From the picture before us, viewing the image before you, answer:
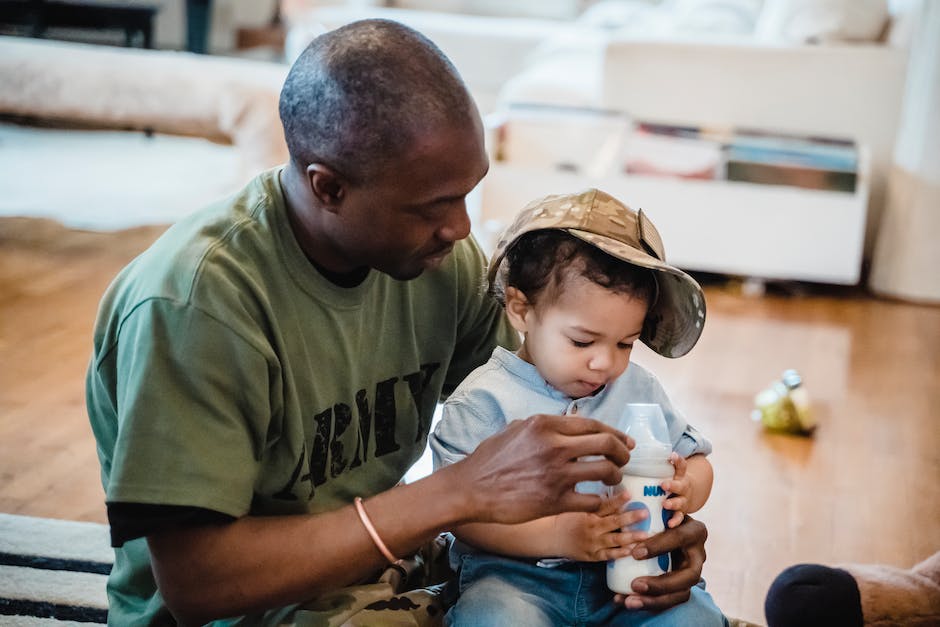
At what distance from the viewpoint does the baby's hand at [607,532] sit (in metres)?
1.12

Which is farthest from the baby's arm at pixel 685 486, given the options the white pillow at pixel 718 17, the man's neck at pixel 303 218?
the white pillow at pixel 718 17

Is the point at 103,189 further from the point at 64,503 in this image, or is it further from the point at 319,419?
the point at 319,419

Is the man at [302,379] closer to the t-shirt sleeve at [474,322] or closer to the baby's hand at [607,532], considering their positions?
→ the baby's hand at [607,532]

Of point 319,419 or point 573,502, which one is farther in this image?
point 319,419

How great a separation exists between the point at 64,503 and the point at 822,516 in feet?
4.59

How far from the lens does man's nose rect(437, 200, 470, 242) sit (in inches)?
45.3

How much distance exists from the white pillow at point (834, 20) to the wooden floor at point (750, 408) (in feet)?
2.84

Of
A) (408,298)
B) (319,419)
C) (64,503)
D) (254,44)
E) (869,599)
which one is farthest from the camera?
(254,44)

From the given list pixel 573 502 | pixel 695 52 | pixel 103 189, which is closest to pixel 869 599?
pixel 573 502

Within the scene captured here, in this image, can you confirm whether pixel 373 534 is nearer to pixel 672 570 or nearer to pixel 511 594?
pixel 511 594

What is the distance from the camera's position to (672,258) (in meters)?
4.00

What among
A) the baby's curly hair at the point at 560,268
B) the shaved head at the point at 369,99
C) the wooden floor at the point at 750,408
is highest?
the shaved head at the point at 369,99

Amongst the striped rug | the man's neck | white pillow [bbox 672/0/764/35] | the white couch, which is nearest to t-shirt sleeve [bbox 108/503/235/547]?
the man's neck

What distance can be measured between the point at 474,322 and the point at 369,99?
16.3 inches
